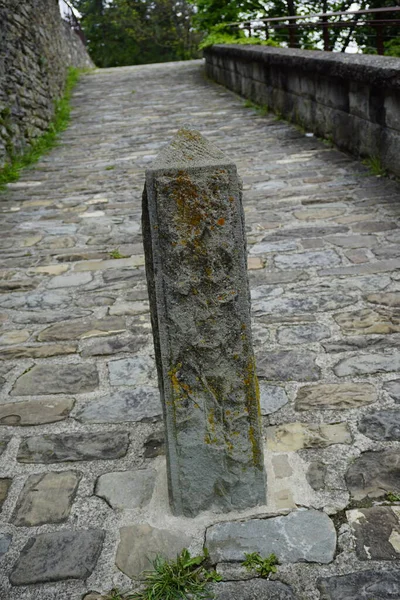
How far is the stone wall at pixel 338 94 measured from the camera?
576cm

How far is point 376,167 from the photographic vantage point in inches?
245

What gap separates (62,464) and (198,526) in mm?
664

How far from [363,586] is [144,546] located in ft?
2.21

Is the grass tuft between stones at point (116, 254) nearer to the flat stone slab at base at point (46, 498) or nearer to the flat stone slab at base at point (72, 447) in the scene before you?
the flat stone slab at base at point (72, 447)

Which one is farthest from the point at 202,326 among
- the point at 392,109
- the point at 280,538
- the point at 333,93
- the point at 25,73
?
the point at 25,73

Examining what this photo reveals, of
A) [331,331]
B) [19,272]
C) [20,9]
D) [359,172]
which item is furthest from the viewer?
[20,9]

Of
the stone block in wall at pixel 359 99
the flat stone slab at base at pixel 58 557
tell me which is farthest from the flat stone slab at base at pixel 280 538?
the stone block in wall at pixel 359 99

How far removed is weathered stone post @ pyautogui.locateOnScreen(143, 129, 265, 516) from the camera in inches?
67.9

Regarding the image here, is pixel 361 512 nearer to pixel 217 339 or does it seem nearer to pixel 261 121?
pixel 217 339

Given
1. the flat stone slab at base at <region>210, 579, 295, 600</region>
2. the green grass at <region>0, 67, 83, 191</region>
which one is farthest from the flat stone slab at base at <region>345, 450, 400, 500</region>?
the green grass at <region>0, 67, 83, 191</region>

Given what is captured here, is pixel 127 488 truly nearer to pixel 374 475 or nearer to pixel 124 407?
pixel 124 407

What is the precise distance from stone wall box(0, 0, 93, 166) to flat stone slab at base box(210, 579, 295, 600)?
6.94 metres

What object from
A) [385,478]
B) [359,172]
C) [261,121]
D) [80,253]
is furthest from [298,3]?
[385,478]

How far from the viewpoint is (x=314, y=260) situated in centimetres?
438
